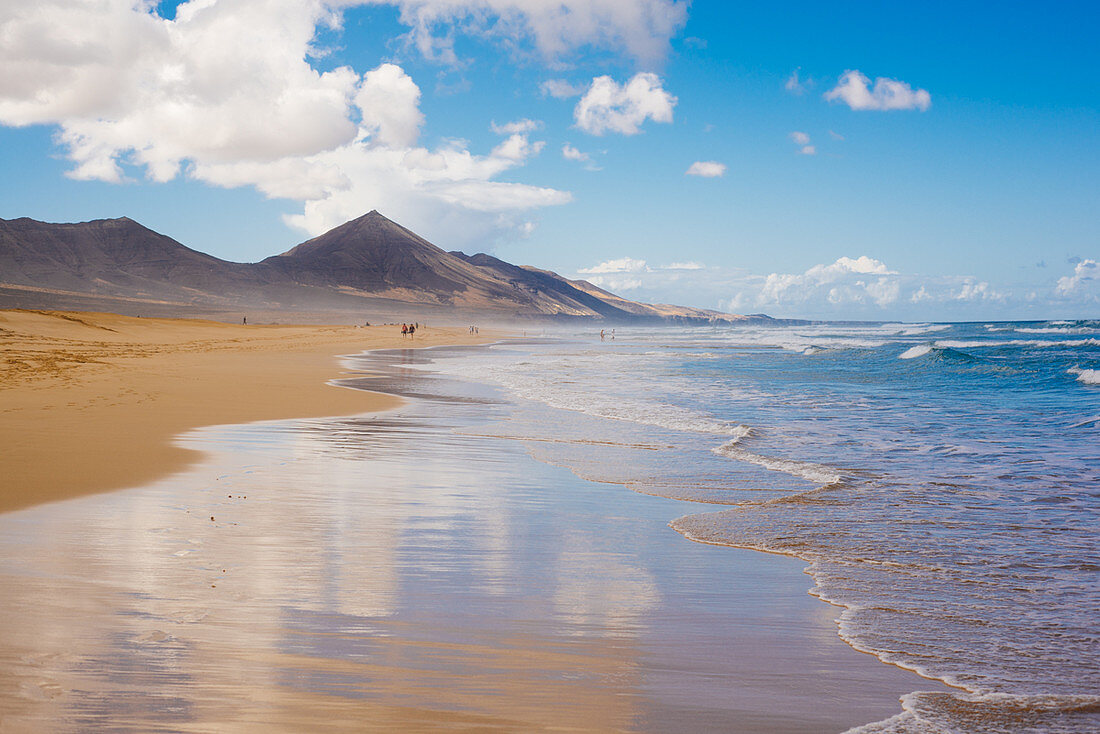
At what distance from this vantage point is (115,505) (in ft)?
22.4

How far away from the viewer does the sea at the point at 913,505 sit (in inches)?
157

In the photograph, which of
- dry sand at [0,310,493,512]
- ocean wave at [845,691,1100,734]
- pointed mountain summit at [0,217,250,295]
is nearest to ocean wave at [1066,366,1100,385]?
dry sand at [0,310,493,512]

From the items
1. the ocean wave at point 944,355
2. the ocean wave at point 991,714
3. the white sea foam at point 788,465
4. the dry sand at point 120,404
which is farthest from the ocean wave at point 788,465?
the ocean wave at point 944,355

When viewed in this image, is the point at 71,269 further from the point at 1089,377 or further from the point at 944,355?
the point at 1089,377

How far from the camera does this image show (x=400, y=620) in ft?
14.3

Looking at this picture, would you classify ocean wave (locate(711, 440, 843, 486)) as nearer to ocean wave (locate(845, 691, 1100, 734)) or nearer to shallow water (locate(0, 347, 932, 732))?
shallow water (locate(0, 347, 932, 732))

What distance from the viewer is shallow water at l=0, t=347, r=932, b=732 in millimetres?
3303

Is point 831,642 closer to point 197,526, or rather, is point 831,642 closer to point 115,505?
point 197,526

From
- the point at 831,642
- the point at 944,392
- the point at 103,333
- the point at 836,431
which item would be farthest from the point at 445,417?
the point at 103,333

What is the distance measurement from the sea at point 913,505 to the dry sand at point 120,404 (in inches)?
182

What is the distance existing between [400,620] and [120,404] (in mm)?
11765

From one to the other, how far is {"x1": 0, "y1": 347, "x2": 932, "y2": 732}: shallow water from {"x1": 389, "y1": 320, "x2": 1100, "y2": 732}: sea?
37 cm

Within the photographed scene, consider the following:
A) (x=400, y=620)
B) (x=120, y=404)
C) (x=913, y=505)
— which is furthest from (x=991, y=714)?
(x=120, y=404)

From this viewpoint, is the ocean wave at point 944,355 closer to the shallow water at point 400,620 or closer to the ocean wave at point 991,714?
the shallow water at point 400,620
